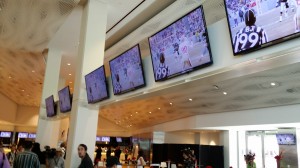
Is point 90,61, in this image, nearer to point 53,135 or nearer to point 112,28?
point 112,28

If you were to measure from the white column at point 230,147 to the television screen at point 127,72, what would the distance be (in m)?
→ 13.3

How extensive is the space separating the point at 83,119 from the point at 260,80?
6.36 metres

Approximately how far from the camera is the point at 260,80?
9.96 m

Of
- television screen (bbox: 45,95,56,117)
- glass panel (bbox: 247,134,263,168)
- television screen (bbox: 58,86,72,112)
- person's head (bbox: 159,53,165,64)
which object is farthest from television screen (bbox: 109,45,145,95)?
glass panel (bbox: 247,134,263,168)

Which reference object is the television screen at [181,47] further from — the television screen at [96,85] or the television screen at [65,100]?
the television screen at [65,100]

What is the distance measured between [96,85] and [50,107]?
17.0 feet

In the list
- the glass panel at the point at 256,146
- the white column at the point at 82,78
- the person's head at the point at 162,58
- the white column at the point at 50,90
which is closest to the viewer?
the person's head at the point at 162,58

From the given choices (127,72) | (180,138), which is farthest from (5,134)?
(127,72)

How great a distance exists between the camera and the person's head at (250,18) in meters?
3.19

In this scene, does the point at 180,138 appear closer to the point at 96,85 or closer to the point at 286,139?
the point at 286,139

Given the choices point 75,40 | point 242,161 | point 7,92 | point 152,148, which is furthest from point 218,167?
point 7,92

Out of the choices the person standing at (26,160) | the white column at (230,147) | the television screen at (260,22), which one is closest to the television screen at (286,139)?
the white column at (230,147)

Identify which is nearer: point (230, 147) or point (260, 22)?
point (260, 22)

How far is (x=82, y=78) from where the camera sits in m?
6.88
